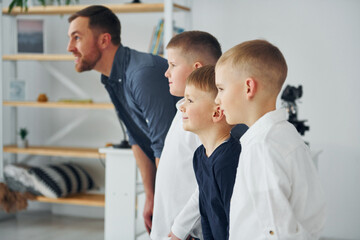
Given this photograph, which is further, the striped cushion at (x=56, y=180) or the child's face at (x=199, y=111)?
the striped cushion at (x=56, y=180)

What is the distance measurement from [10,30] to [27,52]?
9.1 inches

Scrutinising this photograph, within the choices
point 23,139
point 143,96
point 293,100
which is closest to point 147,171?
point 143,96

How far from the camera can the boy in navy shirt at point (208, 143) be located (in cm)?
112

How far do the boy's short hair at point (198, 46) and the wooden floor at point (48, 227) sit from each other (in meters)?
2.43

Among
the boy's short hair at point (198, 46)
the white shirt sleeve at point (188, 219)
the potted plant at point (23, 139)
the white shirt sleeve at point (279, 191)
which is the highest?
the boy's short hair at point (198, 46)

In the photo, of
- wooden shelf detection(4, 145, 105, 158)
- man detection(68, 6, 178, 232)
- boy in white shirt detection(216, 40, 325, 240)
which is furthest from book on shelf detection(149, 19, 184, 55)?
boy in white shirt detection(216, 40, 325, 240)

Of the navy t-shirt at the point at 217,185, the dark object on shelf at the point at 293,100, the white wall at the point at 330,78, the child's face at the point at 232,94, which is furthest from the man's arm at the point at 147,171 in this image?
the white wall at the point at 330,78

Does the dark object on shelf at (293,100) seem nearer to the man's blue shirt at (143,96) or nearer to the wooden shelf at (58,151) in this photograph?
the man's blue shirt at (143,96)

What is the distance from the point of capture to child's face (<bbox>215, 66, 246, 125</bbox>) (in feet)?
3.26

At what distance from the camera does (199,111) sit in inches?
47.1

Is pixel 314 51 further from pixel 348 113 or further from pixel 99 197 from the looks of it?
pixel 99 197

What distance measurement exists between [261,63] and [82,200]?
2967 mm

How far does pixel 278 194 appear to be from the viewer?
90 cm

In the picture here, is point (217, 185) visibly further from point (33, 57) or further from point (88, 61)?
point (33, 57)
